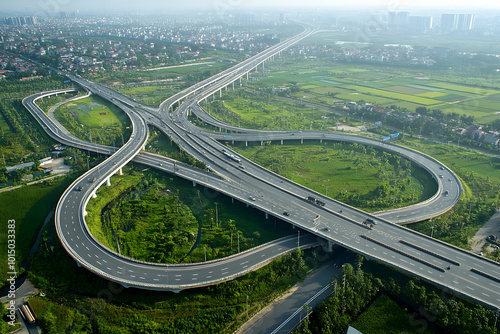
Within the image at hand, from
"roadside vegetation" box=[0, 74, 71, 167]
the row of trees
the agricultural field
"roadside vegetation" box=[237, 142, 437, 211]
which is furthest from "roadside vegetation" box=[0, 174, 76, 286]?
the agricultural field

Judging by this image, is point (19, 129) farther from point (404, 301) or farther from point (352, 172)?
point (404, 301)

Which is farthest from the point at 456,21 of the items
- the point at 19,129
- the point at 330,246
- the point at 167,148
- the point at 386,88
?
the point at 19,129

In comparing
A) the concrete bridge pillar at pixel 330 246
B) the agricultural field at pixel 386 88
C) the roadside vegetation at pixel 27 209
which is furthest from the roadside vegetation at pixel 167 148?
the agricultural field at pixel 386 88

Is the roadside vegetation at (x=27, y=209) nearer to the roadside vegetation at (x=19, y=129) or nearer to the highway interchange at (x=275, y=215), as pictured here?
the highway interchange at (x=275, y=215)

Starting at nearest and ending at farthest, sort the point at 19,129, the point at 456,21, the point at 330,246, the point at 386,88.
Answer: the point at 330,246 → the point at 19,129 → the point at 386,88 → the point at 456,21

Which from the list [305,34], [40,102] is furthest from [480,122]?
[305,34]

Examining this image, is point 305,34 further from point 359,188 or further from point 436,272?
point 436,272
